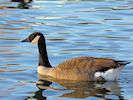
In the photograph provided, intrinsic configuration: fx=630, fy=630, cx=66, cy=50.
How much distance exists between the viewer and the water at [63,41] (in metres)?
13.2

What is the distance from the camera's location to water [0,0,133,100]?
1325 centimetres

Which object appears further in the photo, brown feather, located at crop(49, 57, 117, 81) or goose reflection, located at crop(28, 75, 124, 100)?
brown feather, located at crop(49, 57, 117, 81)

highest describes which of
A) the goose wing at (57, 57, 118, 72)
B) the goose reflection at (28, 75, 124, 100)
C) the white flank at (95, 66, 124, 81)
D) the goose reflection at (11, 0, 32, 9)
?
the goose reflection at (11, 0, 32, 9)

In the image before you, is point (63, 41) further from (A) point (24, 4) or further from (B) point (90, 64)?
(A) point (24, 4)

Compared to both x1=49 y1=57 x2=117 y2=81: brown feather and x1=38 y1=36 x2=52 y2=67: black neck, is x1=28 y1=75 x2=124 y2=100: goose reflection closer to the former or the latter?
x1=49 y1=57 x2=117 y2=81: brown feather

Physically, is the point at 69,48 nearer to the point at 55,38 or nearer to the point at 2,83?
the point at 55,38

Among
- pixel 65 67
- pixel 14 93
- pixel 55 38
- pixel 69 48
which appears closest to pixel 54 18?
pixel 55 38

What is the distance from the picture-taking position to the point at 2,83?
1379 centimetres

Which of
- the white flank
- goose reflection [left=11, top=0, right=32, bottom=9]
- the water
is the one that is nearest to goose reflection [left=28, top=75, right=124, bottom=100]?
the water

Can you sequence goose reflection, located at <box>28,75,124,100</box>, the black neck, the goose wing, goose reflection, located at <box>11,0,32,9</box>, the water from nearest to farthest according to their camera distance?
goose reflection, located at <box>28,75,124,100</box>, the water, the goose wing, the black neck, goose reflection, located at <box>11,0,32,9</box>

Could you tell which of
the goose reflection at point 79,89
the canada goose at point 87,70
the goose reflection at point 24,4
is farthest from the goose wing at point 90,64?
the goose reflection at point 24,4

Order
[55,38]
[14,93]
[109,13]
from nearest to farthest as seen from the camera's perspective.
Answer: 1. [14,93]
2. [55,38]
3. [109,13]

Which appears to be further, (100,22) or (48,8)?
(48,8)

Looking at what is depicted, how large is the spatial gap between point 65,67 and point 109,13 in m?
9.47
